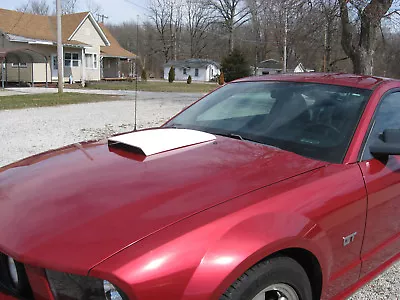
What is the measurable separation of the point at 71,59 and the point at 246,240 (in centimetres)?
3226

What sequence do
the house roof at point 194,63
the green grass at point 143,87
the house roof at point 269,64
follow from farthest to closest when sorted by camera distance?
1. the house roof at point 269,64
2. the house roof at point 194,63
3. the green grass at point 143,87

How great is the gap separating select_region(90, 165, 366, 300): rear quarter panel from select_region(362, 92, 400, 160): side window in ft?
1.31

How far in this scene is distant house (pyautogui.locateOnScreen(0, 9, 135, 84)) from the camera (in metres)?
26.8

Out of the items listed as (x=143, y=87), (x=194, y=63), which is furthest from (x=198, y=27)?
(x=143, y=87)

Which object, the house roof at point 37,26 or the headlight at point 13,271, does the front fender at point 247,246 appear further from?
the house roof at point 37,26

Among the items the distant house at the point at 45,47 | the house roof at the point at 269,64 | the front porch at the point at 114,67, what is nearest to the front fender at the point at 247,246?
the distant house at the point at 45,47

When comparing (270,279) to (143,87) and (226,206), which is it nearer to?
(226,206)

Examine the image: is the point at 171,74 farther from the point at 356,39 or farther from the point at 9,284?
Result: the point at 9,284

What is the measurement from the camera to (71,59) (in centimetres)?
3119

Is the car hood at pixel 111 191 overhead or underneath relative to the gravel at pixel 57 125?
overhead

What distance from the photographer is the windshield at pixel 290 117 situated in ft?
8.14

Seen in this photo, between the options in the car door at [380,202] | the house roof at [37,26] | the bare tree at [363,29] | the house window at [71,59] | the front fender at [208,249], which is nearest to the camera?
the front fender at [208,249]

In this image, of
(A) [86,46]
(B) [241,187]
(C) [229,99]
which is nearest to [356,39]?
(C) [229,99]

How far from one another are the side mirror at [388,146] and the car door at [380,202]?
0.12ft
